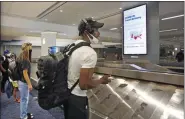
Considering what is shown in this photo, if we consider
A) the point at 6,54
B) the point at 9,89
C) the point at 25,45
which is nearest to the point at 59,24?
the point at 6,54

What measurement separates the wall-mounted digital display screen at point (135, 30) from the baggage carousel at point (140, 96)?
137 cm

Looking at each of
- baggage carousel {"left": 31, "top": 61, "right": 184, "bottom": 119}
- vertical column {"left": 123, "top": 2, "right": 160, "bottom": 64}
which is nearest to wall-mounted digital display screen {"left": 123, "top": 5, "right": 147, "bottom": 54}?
vertical column {"left": 123, "top": 2, "right": 160, "bottom": 64}

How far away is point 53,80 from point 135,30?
285cm

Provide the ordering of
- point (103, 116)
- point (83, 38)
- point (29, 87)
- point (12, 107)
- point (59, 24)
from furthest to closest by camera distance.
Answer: point (59, 24), point (12, 107), point (29, 87), point (103, 116), point (83, 38)

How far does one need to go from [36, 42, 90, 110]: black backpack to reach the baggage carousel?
846 millimetres

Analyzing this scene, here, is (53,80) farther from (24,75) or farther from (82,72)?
(24,75)

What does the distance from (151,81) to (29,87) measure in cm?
199

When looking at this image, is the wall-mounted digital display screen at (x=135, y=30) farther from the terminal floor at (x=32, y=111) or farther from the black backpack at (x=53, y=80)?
the black backpack at (x=53, y=80)

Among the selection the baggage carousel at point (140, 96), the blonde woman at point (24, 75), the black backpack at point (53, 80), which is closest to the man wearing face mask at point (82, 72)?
the black backpack at point (53, 80)

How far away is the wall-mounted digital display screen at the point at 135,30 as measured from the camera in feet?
12.6

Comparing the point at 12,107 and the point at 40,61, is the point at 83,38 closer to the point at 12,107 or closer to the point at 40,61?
the point at 40,61

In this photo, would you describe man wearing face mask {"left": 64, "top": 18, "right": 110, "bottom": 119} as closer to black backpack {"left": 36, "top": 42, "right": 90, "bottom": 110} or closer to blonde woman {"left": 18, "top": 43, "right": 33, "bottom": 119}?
black backpack {"left": 36, "top": 42, "right": 90, "bottom": 110}

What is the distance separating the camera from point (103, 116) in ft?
7.67

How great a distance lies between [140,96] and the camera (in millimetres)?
2107
